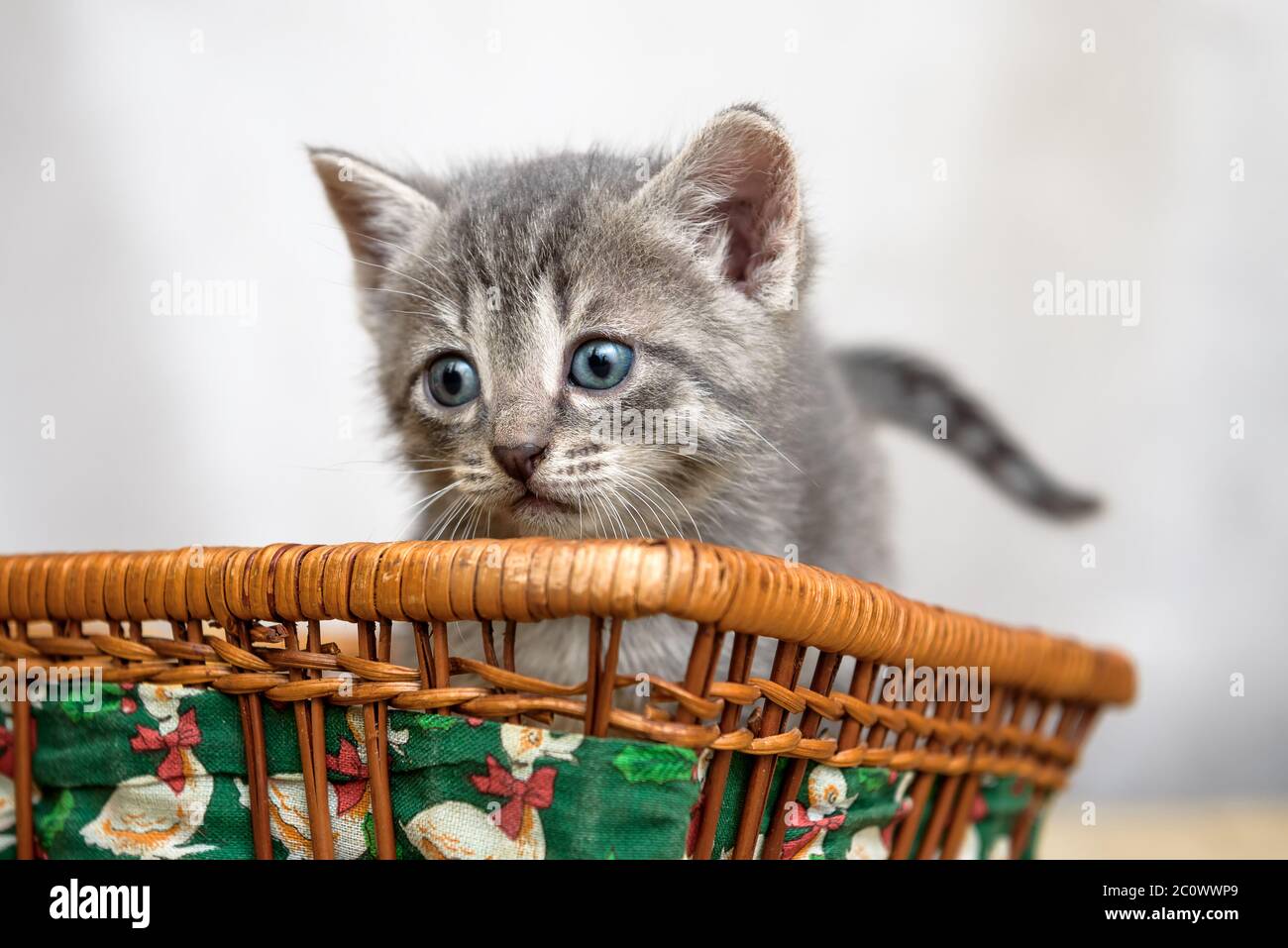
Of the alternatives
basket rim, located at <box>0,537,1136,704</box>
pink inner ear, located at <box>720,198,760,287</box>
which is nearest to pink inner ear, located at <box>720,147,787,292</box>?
pink inner ear, located at <box>720,198,760,287</box>

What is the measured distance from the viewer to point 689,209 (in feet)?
4.92

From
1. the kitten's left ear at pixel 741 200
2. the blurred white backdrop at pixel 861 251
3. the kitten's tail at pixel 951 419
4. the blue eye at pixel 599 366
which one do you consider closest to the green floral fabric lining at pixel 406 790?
the blue eye at pixel 599 366

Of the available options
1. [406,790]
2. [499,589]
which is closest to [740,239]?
[499,589]

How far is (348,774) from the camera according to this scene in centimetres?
110

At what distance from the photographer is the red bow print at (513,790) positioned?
1.01 meters

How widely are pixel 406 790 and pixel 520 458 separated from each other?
40 cm

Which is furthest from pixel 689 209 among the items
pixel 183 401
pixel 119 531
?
pixel 119 531

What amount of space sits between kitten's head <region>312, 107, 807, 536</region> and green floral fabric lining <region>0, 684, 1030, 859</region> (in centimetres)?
37

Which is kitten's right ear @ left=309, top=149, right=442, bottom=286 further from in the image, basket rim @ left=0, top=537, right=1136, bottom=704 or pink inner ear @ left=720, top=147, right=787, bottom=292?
basket rim @ left=0, top=537, right=1136, bottom=704

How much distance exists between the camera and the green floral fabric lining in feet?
3.29

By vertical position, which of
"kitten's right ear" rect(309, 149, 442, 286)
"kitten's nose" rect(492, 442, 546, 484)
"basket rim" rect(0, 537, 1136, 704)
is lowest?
"basket rim" rect(0, 537, 1136, 704)

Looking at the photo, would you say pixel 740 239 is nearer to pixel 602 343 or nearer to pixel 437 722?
pixel 602 343

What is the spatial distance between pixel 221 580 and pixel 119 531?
163cm
